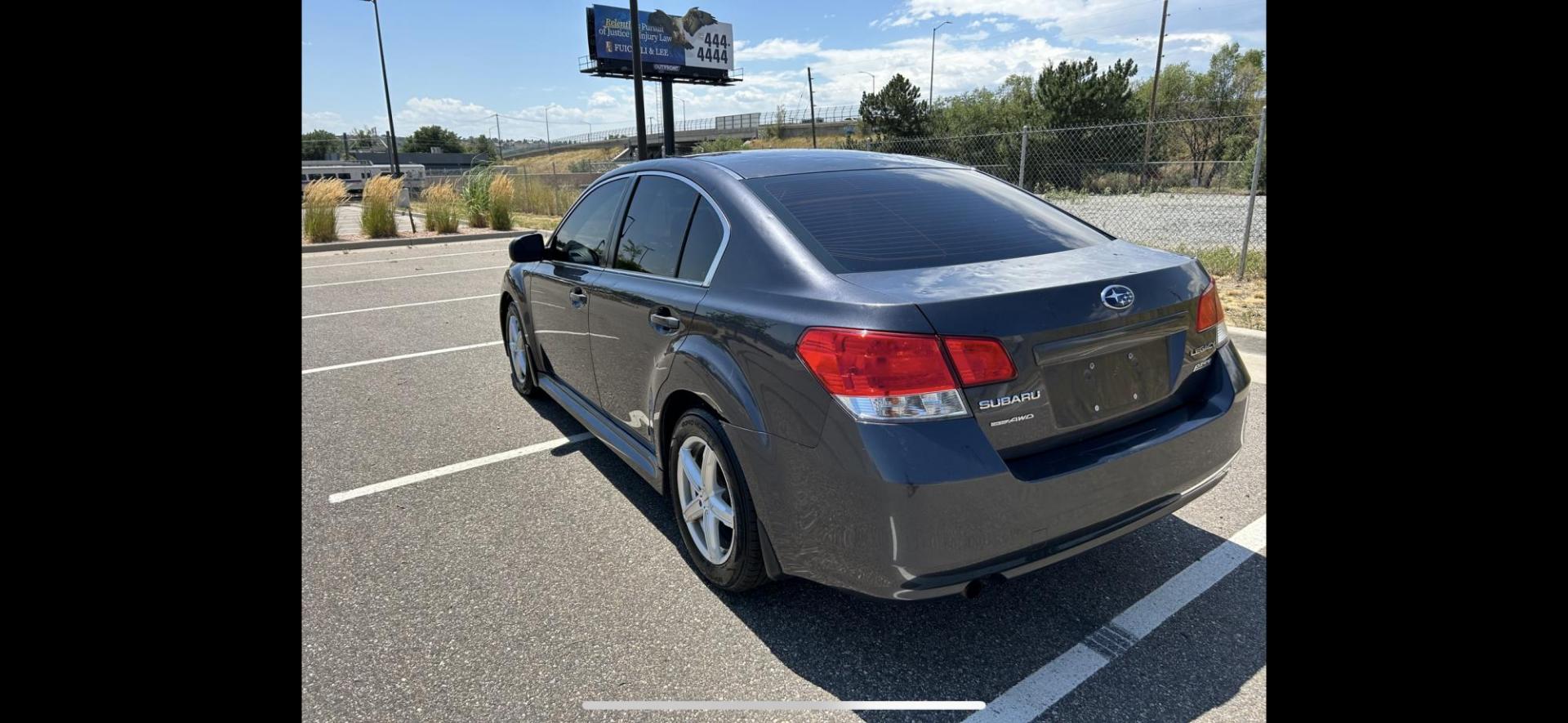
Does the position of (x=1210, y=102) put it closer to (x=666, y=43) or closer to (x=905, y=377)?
(x=666, y=43)

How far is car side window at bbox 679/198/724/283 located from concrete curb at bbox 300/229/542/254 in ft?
43.5

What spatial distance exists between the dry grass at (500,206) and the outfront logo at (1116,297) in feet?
63.4

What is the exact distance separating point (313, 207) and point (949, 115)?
40.1 meters

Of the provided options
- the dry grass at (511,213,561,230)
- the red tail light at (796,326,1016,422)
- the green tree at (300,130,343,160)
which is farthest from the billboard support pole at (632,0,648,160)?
the green tree at (300,130,343,160)

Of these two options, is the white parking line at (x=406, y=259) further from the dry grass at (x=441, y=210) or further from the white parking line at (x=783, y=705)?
the white parking line at (x=783, y=705)

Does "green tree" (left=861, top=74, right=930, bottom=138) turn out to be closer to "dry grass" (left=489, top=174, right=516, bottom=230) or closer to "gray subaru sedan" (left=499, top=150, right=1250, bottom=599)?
"dry grass" (left=489, top=174, right=516, bottom=230)

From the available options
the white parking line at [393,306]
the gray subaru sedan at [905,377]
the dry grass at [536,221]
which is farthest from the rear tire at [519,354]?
the dry grass at [536,221]

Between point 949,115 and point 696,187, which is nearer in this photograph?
point 696,187

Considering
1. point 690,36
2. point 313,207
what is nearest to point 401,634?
point 313,207

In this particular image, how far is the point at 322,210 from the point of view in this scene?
672 inches

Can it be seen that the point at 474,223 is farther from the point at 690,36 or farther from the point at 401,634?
the point at 690,36

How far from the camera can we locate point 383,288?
35.4ft

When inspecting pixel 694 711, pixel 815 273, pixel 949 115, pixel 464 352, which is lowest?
pixel 694 711

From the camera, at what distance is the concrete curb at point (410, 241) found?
1617cm
